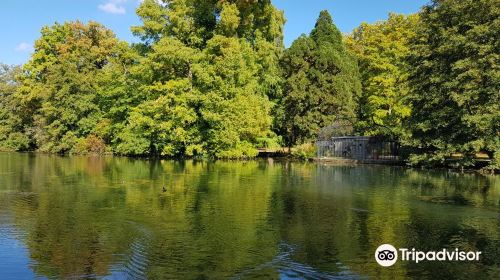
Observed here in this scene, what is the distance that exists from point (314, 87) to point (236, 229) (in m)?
35.7

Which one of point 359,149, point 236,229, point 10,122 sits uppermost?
point 10,122

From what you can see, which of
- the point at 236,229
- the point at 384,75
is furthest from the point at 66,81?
the point at 236,229

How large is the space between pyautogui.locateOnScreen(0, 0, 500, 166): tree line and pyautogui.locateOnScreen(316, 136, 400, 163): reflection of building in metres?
1.10

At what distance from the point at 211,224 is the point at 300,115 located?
35.5m

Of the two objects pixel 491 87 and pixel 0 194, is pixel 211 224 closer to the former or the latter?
pixel 0 194

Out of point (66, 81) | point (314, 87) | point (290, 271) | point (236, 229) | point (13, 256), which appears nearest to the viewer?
point (290, 271)

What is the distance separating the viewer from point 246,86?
4459 cm

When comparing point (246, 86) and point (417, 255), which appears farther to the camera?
point (246, 86)

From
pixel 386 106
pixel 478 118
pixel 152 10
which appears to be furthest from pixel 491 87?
pixel 152 10

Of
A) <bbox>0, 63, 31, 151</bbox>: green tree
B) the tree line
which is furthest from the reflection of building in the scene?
<bbox>0, 63, 31, 151</bbox>: green tree

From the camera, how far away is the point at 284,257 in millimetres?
9945

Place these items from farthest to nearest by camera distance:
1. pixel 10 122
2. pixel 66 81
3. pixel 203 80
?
pixel 10 122 → pixel 66 81 → pixel 203 80

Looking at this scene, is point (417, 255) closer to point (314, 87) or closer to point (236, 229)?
point (236, 229)

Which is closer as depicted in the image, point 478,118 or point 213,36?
point 478,118
